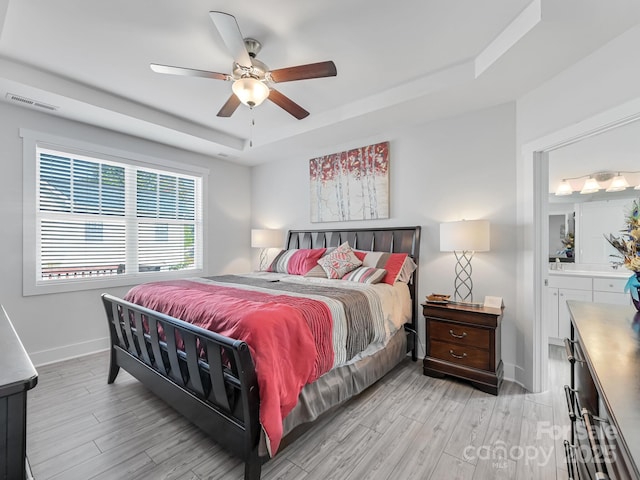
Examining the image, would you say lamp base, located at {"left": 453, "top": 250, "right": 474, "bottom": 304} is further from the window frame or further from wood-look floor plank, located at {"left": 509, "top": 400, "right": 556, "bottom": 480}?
the window frame

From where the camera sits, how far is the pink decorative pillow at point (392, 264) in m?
3.11

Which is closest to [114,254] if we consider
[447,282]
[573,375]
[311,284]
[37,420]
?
[37,420]

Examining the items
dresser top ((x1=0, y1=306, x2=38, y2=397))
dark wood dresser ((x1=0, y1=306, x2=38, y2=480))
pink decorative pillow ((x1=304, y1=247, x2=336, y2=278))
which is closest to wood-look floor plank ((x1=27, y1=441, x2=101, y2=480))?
dresser top ((x1=0, y1=306, x2=38, y2=397))

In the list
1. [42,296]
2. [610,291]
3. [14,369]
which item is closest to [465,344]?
[610,291]

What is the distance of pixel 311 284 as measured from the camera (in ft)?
9.73

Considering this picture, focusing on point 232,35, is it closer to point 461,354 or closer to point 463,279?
point 463,279

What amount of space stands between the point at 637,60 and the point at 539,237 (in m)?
1.34

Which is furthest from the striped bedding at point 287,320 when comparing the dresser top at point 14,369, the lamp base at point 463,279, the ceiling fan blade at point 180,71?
the ceiling fan blade at point 180,71

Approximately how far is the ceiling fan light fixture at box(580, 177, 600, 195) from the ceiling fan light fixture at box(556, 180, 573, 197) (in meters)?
0.14

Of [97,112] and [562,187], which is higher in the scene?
[97,112]

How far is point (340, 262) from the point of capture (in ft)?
11.2

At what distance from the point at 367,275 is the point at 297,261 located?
44.5 inches

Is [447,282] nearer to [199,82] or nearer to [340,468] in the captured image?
[340,468]

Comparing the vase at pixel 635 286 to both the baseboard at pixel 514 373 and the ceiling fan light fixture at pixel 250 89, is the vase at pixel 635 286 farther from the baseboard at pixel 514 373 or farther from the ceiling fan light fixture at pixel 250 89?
the ceiling fan light fixture at pixel 250 89
